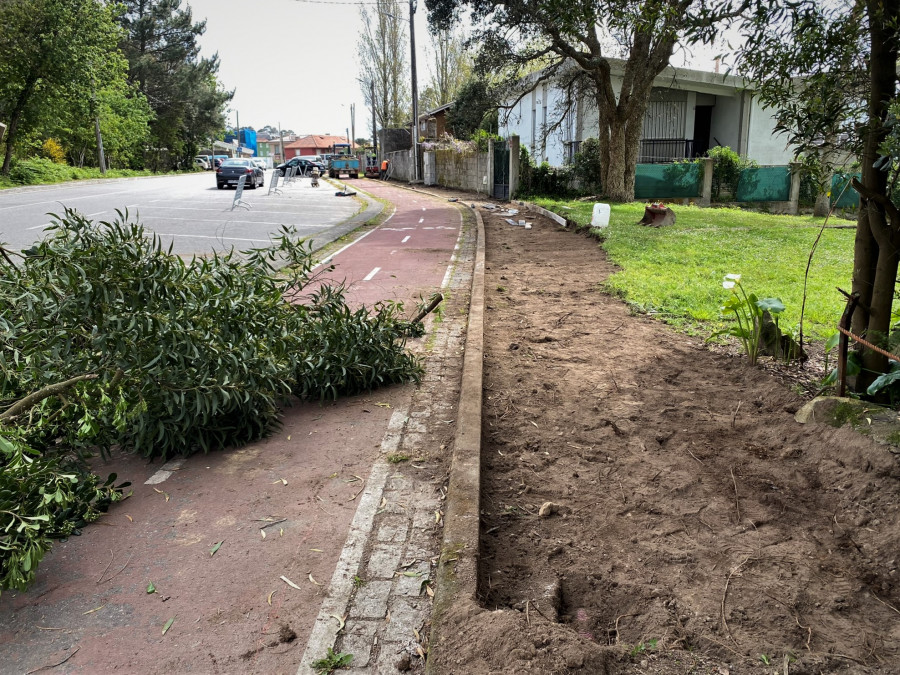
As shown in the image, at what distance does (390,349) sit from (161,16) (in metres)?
68.6

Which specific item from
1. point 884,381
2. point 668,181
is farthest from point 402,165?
point 884,381

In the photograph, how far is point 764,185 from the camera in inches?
1056

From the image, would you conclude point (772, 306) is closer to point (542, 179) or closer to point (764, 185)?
point (542, 179)

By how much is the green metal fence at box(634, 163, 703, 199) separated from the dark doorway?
7.04m

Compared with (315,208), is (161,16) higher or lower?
higher

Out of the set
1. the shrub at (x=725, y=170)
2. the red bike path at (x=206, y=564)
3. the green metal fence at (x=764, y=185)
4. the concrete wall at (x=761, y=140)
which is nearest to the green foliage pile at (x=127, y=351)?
the red bike path at (x=206, y=564)

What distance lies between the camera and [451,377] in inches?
233

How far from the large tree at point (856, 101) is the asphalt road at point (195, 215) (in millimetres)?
8727

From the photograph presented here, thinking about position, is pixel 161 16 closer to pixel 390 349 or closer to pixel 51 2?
pixel 51 2

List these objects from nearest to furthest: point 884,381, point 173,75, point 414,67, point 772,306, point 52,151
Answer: point 884,381, point 772,306, point 414,67, point 52,151, point 173,75

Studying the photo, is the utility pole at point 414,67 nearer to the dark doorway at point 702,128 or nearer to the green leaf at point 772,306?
the dark doorway at point 702,128

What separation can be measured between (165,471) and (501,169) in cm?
2576

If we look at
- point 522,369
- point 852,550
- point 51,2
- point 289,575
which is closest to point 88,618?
point 289,575

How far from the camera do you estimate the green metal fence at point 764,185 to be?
26.5m
